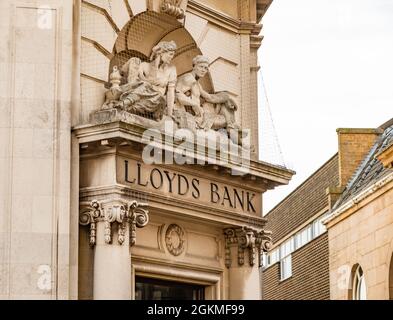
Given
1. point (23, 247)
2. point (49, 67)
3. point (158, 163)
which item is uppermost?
point (49, 67)

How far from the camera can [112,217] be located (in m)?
24.1

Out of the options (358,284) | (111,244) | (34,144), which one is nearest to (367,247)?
(358,284)

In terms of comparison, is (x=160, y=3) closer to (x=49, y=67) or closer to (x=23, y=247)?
(x=49, y=67)

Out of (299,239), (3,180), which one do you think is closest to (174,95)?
(3,180)

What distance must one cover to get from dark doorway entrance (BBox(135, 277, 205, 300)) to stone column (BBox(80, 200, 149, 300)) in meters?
1.46

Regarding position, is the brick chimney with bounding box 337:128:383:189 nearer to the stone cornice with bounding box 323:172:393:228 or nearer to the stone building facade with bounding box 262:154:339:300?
the stone building facade with bounding box 262:154:339:300

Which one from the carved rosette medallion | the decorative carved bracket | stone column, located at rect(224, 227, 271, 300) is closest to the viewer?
the carved rosette medallion

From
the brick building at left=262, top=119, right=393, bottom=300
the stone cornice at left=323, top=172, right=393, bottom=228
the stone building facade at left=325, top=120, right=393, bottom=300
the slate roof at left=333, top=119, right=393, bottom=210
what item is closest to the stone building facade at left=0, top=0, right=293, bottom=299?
the brick building at left=262, top=119, right=393, bottom=300

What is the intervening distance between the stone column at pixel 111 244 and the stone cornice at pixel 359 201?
17.2 meters

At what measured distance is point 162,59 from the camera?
26.4 m

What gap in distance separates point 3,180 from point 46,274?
1869 millimetres

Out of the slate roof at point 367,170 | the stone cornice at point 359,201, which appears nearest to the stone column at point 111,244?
the stone cornice at point 359,201

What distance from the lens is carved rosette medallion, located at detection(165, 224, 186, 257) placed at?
2617cm
